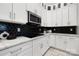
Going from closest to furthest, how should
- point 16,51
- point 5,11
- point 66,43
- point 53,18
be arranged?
point 16,51
point 5,11
point 66,43
point 53,18

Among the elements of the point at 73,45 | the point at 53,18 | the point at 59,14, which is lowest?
the point at 73,45

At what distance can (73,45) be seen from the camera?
260 centimetres

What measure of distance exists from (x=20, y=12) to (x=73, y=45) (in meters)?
2.02

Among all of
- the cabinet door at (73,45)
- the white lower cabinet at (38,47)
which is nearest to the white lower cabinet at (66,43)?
the cabinet door at (73,45)

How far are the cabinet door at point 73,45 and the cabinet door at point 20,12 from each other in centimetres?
173

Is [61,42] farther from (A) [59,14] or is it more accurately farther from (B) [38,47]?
(B) [38,47]

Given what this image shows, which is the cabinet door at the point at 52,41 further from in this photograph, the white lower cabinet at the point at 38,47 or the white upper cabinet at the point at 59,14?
the white lower cabinet at the point at 38,47

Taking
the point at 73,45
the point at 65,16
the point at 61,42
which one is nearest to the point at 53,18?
the point at 65,16

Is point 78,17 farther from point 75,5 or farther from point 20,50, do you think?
point 20,50

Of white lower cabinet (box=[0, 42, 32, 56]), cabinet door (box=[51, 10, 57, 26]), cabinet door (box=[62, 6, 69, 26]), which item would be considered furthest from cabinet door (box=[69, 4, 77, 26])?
white lower cabinet (box=[0, 42, 32, 56])

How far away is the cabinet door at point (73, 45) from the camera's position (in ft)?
8.27

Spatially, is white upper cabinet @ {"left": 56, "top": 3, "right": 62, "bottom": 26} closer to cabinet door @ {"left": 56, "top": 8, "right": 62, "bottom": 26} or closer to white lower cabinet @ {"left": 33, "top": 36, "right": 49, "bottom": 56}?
cabinet door @ {"left": 56, "top": 8, "right": 62, "bottom": 26}

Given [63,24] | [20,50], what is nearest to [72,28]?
[63,24]

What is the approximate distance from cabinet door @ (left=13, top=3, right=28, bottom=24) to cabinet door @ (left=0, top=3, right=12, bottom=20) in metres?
0.11
